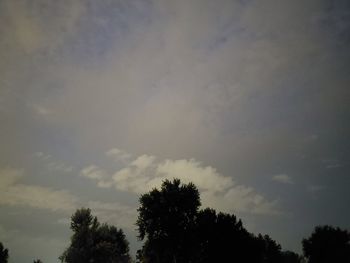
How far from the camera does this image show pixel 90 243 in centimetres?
6103

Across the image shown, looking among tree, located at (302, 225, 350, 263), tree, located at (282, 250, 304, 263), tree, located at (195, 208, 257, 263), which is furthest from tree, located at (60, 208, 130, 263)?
tree, located at (282, 250, 304, 263)

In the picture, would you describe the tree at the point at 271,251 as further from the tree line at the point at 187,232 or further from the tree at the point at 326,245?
the tree line at the point at 187,232

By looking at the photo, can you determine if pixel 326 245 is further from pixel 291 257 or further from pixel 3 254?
pixel 3 254

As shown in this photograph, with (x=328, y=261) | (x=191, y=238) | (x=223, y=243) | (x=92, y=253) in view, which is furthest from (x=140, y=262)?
(x=328, y=261)

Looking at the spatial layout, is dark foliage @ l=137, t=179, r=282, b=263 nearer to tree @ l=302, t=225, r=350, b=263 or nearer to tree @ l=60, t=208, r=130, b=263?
tree @ l=60, t=208, r=130, b=263

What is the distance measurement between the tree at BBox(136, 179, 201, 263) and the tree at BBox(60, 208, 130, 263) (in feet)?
69.4

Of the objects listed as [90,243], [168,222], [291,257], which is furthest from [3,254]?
[291,257]

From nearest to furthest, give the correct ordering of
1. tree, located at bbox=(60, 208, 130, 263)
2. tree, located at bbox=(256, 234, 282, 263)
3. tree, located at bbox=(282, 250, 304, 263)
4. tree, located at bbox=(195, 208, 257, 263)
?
tree, located at bbox=(195, 208, 257, 263) → tree, located at bbox=(60, 208, 130, 263) → tree, located at bbox=(256, 234, 282, 263) → tree, located at bbox=(282, 250, 304, 263)

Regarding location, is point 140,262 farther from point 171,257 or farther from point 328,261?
point 328,261

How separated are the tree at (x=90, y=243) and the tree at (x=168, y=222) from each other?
21140 millimetres

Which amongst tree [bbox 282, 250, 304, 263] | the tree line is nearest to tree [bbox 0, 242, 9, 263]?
the tree line

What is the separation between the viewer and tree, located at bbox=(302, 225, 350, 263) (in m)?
60.5

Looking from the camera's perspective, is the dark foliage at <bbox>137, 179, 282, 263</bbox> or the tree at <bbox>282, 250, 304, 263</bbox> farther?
the tree at <bbox>282, 250, 304, 263</bbox>

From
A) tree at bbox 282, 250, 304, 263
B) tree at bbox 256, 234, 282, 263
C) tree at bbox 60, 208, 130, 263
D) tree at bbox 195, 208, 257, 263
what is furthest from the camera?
tree at bbox 282, 250, 304, 263
